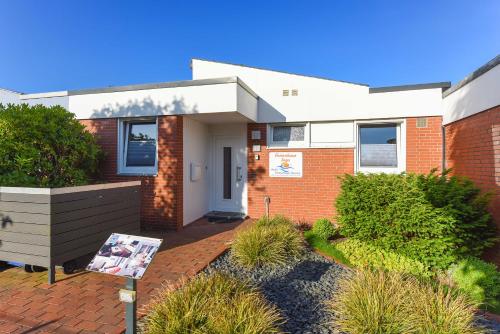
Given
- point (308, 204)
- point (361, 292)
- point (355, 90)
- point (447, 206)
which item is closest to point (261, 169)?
point (308, 204)

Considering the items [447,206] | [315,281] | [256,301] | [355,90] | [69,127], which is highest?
[355,90]

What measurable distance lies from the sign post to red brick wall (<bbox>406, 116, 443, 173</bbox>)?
6.43m

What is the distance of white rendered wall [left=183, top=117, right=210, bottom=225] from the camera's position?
6844mm

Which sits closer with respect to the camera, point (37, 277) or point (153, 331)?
point (153, 331)

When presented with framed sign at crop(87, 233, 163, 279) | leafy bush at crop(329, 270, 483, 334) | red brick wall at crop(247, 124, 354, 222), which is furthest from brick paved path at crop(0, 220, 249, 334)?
red brick wall at crop(247, 124, 354, 222)

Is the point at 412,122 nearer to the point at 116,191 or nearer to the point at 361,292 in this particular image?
the point at 361,292

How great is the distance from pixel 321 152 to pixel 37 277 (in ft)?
20.4

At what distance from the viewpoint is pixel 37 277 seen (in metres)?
3.88

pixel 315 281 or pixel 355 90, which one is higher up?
pixel 355 90

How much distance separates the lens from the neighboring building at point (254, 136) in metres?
6.48

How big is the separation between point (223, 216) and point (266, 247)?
3.41m

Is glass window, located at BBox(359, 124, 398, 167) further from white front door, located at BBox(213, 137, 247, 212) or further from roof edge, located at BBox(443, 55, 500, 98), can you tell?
white front door, located at BBox(213, 137, 247, 212)

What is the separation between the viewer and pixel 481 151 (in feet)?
16.1

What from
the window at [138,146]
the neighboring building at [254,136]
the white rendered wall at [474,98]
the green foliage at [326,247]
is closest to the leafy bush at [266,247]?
the green foliage at [326,247]
